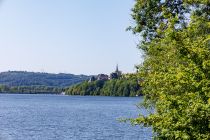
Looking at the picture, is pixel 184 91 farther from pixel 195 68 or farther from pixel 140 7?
pixel 140 7

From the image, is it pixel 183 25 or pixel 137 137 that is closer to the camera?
pixel 183 25

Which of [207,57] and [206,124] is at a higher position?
[207,57]

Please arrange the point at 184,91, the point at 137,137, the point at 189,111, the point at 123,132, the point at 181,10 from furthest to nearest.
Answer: the point at 123,132 < the point at 137,137 < the point at 181,10 < the point at 184,91 < the point at 189,111

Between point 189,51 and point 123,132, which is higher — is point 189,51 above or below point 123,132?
above

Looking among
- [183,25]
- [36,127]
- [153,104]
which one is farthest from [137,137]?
[183,25]

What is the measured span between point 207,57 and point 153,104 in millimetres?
11810

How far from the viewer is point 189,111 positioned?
1662 cm

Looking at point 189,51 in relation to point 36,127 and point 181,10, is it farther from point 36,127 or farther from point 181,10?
point 36,127

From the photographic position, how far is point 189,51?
17.5 metres

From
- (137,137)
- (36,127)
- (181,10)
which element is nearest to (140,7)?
(181,10)

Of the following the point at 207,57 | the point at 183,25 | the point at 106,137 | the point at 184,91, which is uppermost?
the point at 183,25

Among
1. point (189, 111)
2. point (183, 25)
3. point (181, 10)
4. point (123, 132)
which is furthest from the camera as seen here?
point (123, 132)

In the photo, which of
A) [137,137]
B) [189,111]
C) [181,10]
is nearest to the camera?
[189,111]

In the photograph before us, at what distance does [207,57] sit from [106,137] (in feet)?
128
